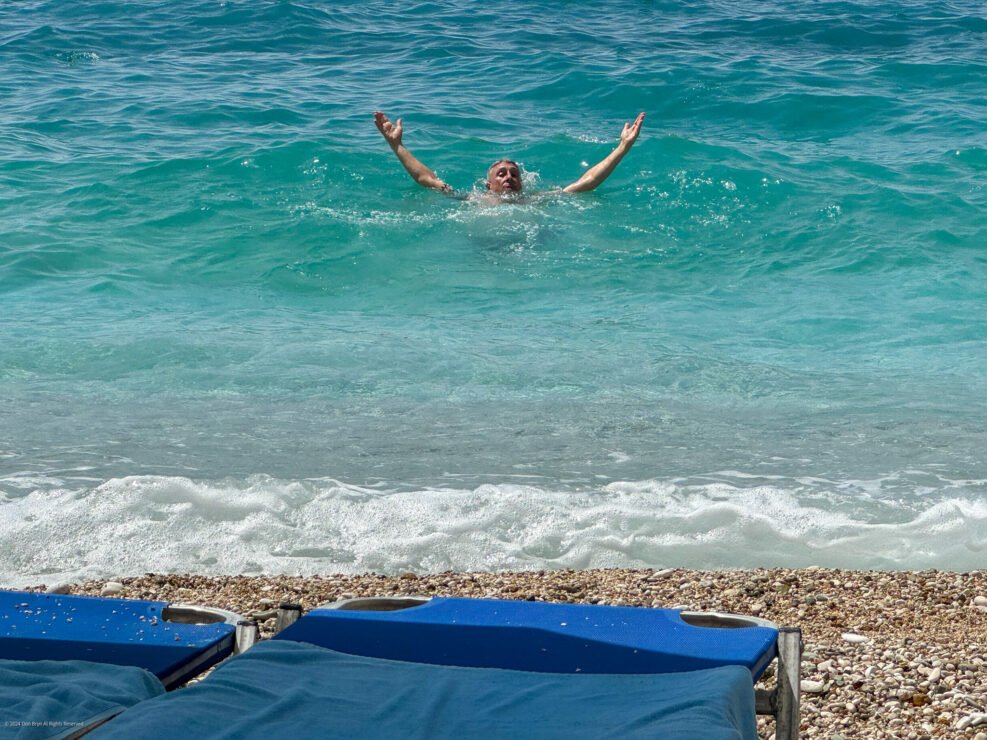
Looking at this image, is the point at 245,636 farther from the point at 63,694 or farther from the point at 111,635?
the point at 63,694

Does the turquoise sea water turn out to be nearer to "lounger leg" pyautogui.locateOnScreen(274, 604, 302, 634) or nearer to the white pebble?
the white pebble

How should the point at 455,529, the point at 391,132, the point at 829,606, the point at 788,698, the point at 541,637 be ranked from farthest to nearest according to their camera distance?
the point at 391,132 < the point at 455,529 < the point at 829,606 < the point at 541,637 < the point at 788,698

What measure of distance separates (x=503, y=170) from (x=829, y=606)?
286 inches

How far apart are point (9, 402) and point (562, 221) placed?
550 cm

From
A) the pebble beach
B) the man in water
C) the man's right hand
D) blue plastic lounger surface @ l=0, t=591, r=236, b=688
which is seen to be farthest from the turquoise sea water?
blue plastic lounger surface @ l=0, t=591, r=236, b=688

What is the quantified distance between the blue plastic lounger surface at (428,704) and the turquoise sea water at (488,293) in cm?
201

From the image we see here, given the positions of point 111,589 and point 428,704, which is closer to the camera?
point 428,704

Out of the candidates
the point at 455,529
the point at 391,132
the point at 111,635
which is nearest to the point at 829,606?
the point at 455,529

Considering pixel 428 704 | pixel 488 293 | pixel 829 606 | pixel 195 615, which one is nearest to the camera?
pixel 428 704

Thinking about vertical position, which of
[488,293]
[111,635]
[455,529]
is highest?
[111,635]

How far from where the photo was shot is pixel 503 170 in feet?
35.4

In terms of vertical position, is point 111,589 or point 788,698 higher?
point 788,698

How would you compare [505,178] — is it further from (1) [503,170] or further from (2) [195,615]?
(2) [195,615]

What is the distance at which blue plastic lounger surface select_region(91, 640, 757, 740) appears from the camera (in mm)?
2357
